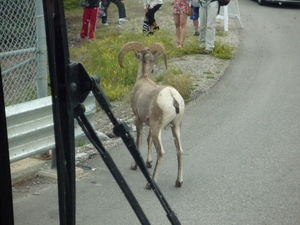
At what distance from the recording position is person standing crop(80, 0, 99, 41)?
17719 mm

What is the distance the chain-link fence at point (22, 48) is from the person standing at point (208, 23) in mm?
8261

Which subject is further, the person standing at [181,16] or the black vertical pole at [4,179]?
the person standing at [181,16]

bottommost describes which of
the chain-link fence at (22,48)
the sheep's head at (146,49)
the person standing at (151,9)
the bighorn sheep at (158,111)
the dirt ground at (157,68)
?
the dirt ground at (157,68)

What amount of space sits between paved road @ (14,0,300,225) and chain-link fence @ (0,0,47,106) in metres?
0.94

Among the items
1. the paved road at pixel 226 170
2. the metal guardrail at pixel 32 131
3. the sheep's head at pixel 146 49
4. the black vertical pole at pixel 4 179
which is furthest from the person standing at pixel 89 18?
the black vertical pole at pixel 4 179

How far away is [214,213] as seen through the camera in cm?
659

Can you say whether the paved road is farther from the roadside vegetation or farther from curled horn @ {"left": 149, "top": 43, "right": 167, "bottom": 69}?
curled horn @ {"left": 149, "top": 43, "right": 167, "bottom": 69}

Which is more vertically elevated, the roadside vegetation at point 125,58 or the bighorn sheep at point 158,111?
the bighorn sheep at point 158,111

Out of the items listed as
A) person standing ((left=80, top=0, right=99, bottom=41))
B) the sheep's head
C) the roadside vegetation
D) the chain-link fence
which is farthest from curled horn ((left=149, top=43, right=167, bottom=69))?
person standing ((left=80, top=0, right=99, bottom=41))

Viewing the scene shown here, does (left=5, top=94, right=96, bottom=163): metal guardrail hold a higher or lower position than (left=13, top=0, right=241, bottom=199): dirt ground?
higher

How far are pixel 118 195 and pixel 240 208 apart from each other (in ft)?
4.43

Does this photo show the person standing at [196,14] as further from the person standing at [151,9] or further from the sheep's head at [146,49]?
the sheep's head at [146,49]

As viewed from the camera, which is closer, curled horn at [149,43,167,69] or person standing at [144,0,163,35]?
curled horn at [149,43,167,69]

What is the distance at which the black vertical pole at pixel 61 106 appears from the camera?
8.01 ft
